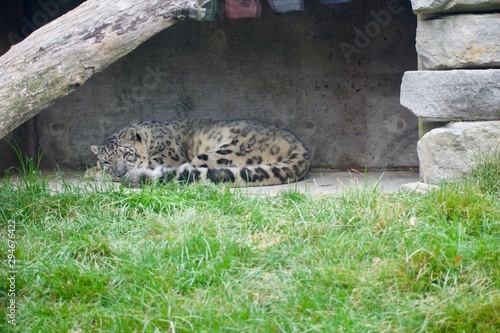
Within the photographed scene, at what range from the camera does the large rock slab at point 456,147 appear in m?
5.46

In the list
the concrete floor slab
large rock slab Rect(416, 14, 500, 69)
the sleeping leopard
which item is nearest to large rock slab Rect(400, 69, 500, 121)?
large rock slab Rect(416, 14, 500, 69)

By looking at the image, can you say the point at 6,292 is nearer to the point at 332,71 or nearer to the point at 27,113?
the point at 27,113

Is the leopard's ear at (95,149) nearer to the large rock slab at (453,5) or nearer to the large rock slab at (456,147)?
the large rock slab at (456,147)

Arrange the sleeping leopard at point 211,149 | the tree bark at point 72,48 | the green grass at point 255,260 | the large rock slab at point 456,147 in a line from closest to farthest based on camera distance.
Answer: the green grass at point 255,260 → the tree bark at point 72,48 → the large rock slab at point 456,147 → the sleeping leopard at point 211,149

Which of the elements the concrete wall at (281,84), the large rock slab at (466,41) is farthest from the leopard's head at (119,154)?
the large rock slab at (466,41)

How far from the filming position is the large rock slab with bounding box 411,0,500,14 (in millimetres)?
5500

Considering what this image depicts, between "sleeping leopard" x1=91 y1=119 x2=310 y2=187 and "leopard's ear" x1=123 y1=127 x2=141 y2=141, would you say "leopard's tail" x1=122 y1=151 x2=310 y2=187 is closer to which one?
"sleeping leopard" x1=91 y1=119 x2=310 y2=187

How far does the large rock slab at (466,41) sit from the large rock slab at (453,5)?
0.07 meters

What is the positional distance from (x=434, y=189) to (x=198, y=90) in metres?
4.11

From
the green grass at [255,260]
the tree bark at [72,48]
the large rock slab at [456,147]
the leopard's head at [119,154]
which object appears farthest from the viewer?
the leopard's head at [119,154]

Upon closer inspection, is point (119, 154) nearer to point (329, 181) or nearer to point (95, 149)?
point (95, 149)

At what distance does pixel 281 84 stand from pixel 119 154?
2.04 m

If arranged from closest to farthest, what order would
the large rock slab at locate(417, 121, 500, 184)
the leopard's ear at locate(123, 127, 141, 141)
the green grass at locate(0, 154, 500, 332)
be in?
1. the green grass at locate(0, 154, 500, 332)
2. the large rock slab at locate(417, 121, 500, 184)
3. the leopard's ear at locate(123, 127, 141, 141)

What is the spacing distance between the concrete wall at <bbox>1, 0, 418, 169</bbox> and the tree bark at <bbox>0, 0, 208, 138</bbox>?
3.00 metres
